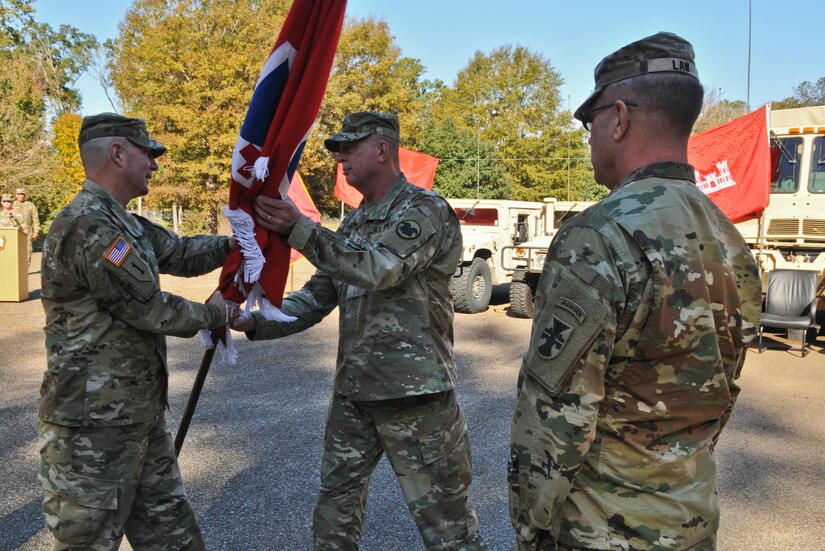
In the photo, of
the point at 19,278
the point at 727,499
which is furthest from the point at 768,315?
the point at 19,278

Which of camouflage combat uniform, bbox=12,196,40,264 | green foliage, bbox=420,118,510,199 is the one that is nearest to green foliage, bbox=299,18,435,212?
green foliage, bbox=420,118,510,199

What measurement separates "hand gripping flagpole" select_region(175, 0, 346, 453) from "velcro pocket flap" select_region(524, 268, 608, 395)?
114 cm

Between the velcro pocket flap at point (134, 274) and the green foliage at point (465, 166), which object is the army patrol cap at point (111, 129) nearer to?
the velcro pocket flap at point (134, 274)

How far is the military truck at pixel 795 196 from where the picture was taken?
923 cm

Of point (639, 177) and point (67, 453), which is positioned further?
point (67, 453)

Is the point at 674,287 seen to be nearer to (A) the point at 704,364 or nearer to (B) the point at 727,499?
(A) the point at 704,364

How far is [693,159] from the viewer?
9227 mm

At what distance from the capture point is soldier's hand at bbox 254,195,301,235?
89.0 inches

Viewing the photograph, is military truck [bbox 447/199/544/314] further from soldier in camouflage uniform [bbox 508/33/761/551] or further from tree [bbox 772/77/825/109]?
tree [bbox 772/77/825/109]

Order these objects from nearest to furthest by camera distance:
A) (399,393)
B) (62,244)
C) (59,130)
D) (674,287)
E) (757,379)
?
(674,287) < (62,244) < (399,393) < (757,379) < (59,130)

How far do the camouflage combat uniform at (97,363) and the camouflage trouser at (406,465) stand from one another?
730 millimetres

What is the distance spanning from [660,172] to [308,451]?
355cm

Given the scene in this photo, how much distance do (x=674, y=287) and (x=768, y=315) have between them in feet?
25.1

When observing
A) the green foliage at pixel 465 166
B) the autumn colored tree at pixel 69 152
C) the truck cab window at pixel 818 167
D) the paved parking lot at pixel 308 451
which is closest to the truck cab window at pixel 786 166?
the truck cab window at pixel 818 167
